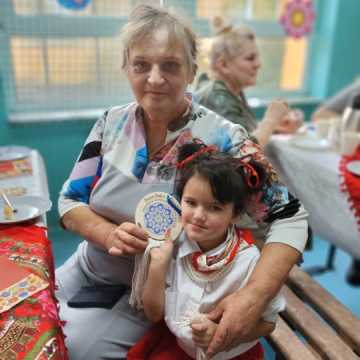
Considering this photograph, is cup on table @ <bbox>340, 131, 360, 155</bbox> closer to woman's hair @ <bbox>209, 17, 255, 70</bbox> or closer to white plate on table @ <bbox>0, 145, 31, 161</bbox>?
woman's hair @ <bbox>209, 17, 255, 70</bbox>

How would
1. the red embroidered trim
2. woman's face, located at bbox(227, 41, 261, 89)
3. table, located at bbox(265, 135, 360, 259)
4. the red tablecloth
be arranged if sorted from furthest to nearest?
1. woman's face, located at bbox(227, 41, 261, 89)
2. table, located at bbox(265, 135, 360, 259)
3. the red embroidered trim
4. the red tablecloth

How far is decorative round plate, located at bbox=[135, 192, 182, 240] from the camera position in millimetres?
976

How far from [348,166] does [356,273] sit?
1.01m

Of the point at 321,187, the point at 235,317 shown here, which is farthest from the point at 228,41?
the point at 235,317

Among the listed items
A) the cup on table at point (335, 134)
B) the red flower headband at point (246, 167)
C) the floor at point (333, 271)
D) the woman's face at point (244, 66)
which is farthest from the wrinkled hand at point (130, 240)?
the cup on table at point (335, 134)

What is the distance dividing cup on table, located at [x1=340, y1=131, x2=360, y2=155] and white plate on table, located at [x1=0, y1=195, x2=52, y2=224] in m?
1.25

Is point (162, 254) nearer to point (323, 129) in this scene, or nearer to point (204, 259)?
point (204, 259)

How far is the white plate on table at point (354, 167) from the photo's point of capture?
158cm

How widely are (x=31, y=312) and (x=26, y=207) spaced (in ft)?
1.54

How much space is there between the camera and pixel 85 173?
1197 millimetres

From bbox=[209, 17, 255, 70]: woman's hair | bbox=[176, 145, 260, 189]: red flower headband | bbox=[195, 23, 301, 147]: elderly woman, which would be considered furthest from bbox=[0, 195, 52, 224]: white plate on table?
bbox=[209, 17, 255, 70]: woman's hair

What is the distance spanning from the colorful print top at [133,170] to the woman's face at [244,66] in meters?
0.80

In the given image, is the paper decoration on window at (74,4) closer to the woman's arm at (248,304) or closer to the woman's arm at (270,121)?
the woman's arm at (270,121)

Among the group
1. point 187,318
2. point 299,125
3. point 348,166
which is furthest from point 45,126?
point 187,318
